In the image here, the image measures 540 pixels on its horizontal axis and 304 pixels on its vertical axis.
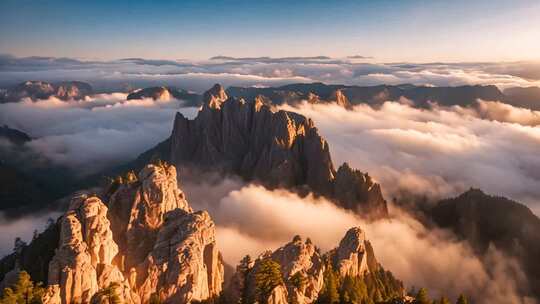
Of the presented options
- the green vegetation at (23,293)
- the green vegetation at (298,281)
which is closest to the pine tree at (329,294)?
the green vegetation at (298,281)

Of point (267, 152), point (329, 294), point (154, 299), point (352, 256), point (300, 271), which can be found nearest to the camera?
point (154, 299)

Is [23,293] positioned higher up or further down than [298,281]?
higher up

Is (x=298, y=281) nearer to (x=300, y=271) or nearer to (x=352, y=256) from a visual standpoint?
(x=300, y=271)

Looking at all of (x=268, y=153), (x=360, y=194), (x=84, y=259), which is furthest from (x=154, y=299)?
(x=268, y=153)

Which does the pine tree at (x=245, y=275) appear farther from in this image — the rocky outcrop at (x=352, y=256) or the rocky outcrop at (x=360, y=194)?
the rocky outcrop at (x=360, y=194)

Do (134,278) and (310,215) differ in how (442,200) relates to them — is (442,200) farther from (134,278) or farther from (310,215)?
(134,278)
